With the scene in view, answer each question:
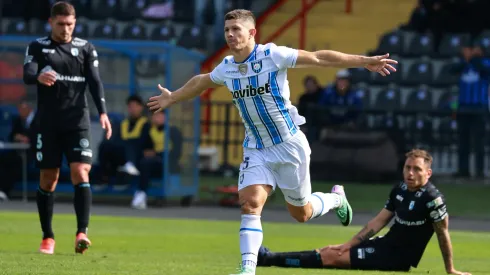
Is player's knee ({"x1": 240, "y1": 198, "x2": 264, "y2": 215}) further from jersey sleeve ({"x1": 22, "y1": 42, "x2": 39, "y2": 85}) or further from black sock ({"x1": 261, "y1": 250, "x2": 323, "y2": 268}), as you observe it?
jersey sleeve ({"x1": 22, "y1": 42, "x2": 39, "y2": 85})

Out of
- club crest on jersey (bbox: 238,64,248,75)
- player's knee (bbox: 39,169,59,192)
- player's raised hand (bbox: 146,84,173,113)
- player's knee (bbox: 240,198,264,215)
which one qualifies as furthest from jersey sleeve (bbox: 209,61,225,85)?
player's knee (bbox: 39,169,59,192)

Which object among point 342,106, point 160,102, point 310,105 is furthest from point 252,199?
point 342,106

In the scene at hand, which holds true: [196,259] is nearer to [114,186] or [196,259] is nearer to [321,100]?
[114,186]

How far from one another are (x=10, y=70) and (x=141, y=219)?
4795mm

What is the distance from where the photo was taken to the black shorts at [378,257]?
11.1 m

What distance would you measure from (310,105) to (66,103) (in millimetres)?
12627

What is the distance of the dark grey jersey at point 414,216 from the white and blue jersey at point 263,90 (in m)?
2.02

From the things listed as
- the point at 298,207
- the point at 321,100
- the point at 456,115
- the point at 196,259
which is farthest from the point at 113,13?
the point at 298,207

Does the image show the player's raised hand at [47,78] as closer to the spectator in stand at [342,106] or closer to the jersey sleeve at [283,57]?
the jersey sleeve at [283,57]

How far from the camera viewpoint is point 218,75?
9289 millimetres

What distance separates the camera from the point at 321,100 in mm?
23812

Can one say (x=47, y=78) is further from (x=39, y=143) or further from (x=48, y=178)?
(x=48, y=178)

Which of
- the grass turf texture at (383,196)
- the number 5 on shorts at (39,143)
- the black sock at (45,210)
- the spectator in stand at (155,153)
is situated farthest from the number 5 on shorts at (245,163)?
the spectator in stand at (155,153)

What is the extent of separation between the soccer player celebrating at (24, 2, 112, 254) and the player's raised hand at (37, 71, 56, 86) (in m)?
0.24
